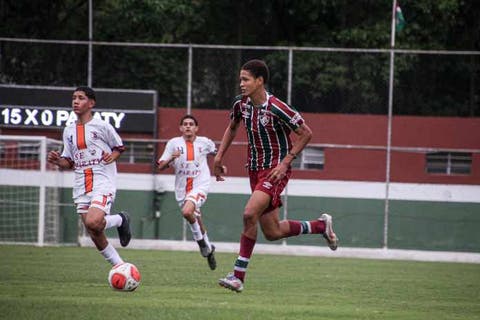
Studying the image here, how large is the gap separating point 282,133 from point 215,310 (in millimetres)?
2431

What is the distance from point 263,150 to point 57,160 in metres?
2.17

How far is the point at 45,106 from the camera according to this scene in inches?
830

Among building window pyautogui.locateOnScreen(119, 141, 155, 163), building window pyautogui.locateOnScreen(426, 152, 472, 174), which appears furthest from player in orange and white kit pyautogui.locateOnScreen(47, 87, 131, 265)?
building window pyautogui.locateOnScreen(426, 152, 472, 174)

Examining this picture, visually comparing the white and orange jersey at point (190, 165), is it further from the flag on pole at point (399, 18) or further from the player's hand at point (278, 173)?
the flag on pole at point (399, 18)

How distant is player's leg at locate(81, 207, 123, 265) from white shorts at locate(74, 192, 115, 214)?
79 millimetres

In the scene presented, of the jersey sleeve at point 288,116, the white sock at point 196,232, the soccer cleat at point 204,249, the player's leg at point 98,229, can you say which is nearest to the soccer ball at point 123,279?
the player's leg at point 98,229

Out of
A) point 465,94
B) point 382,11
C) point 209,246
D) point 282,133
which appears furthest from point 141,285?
point 382,11

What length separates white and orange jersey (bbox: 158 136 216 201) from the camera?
49.0 feet

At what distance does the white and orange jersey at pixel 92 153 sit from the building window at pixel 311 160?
425 inches

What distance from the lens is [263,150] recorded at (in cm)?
987

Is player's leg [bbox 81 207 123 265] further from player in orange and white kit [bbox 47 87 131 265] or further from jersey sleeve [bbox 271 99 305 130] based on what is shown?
jersey sleeve [bbox 271 99 305 130]

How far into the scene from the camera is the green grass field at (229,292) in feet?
26.2

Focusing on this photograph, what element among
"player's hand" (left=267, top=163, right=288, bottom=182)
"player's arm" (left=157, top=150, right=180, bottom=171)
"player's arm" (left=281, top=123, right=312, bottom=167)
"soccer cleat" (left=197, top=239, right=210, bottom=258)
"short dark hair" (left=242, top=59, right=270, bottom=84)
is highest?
"short dark hair" (left=242, top=59, right=270, bottom=84)

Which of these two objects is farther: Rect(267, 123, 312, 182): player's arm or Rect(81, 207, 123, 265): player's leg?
Rect(81, 207, 123, 265): player's leg
